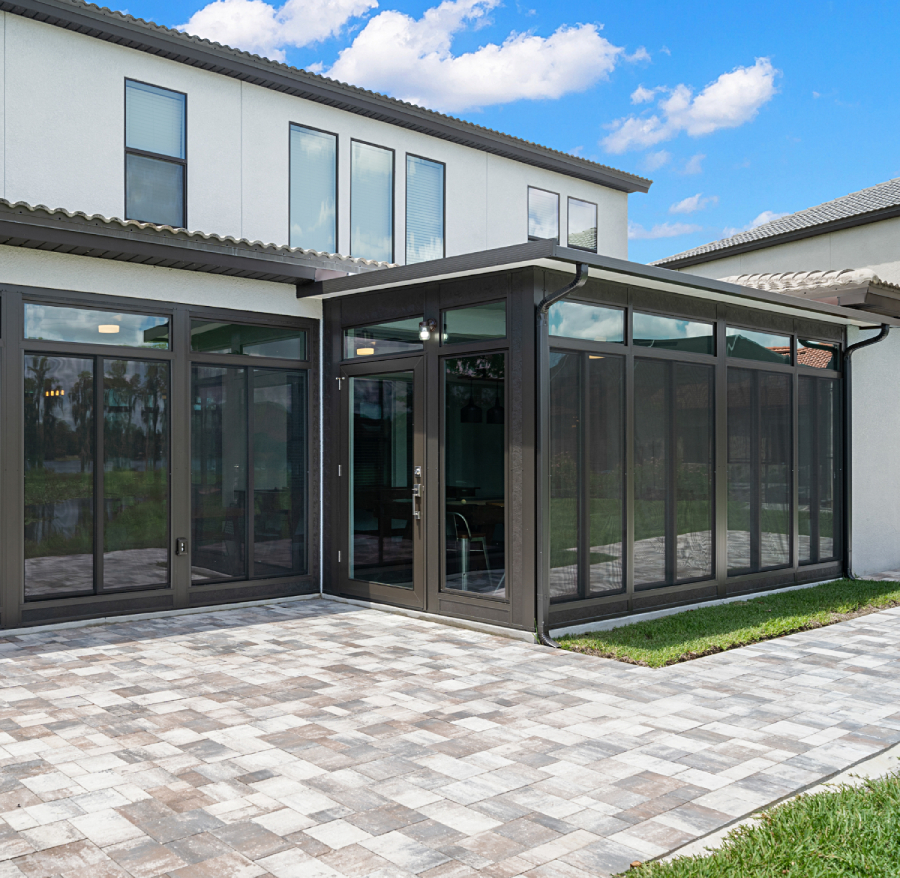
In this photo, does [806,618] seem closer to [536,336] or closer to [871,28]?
[536,336]

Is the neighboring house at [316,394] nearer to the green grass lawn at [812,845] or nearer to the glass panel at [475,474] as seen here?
the glass panel at [475,474]

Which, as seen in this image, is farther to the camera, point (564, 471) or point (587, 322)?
point (587, 322)

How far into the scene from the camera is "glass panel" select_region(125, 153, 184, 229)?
9016 mm

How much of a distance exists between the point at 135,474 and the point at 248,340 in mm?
1741

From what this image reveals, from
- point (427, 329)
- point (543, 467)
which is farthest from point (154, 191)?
point (543, 467)

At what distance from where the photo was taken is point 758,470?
9016mm

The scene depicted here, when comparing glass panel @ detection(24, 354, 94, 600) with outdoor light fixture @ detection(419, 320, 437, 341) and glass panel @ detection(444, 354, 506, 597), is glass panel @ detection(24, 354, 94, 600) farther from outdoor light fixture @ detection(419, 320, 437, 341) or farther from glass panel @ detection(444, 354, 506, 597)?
glass panel @ detection(444, 354, 506, 597)

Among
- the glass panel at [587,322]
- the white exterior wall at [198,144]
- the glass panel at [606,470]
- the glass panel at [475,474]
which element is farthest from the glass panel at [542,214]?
the glass panel at [475,474]

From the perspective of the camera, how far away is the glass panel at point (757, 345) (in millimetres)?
8758

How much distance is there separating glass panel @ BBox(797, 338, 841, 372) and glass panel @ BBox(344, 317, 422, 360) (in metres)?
4.69

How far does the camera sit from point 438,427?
7.54 meters

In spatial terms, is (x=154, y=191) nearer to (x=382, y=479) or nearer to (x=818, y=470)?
(x=382, y=479)

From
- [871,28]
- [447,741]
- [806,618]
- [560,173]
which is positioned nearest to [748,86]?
[871,28]

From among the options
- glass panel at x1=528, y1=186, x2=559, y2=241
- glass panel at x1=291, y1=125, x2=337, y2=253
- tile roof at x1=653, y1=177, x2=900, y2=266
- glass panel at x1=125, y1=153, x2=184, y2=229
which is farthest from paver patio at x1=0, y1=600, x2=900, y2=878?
tile roof at x1=653, y1=177, x2=900, y2=266
